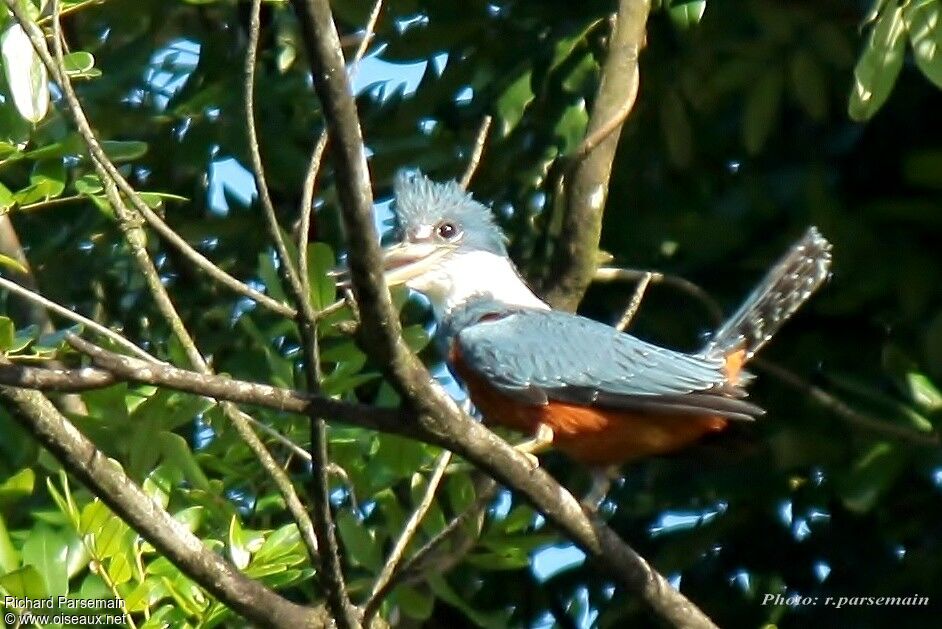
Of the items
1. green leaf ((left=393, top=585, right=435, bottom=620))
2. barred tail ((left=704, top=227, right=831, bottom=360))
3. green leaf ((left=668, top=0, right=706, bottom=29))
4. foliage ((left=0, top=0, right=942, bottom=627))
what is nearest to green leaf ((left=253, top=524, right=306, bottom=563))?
foliage ((left=0, top=0, right=942, bottom=627))

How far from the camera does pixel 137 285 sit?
5156 mm

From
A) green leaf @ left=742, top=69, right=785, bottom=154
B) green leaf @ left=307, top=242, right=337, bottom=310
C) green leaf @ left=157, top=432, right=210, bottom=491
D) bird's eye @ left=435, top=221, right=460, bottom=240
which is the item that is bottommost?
green leaf @ left=157, top=432, right=210, bottom=491

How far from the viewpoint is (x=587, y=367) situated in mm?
4270

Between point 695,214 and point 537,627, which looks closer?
point 695,214

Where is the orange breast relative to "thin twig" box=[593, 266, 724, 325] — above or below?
below

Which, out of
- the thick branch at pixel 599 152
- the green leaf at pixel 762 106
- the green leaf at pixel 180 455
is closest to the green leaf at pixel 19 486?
the green leaf at pixel 180 455

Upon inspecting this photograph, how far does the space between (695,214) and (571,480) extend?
2.83ft

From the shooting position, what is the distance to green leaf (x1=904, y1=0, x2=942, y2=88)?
3625mm

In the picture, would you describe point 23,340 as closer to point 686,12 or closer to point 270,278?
point 270,278

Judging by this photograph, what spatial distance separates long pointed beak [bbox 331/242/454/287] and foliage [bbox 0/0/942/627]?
250mm

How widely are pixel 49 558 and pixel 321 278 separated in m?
0.87

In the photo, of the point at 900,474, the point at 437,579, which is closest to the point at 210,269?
the point at 437,579

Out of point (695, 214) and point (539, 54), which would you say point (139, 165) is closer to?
point (539, 54)

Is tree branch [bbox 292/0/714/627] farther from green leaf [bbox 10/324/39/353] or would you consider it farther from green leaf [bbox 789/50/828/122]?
green leaf [bbox 789/50/828/122]
